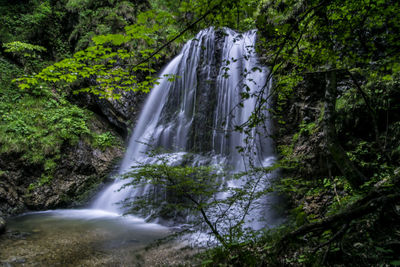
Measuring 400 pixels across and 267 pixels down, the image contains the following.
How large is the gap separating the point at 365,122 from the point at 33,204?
32.2 feet

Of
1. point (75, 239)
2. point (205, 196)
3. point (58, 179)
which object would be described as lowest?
point (75, 239)

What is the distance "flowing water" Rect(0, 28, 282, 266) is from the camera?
12.5 feet

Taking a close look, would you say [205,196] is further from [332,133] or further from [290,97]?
[290,97]

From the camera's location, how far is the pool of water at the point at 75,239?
3.66m

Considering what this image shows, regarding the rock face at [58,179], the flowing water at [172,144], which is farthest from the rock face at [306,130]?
the rock face at [58,179]

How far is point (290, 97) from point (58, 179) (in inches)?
342

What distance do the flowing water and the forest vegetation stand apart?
0.50 metres

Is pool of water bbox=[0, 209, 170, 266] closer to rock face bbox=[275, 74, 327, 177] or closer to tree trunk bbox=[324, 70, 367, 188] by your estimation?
tree trunk bbox=[324, 70, 367, 188]

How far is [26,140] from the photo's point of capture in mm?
7527

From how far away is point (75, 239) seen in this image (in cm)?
463

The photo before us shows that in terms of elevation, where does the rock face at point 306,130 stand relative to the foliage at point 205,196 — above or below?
above

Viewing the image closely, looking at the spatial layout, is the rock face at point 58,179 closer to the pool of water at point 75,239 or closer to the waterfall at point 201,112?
the pool of water at point 75,239

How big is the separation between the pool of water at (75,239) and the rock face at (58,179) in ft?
1.98

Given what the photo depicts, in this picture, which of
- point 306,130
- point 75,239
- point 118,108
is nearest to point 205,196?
point 75,239
